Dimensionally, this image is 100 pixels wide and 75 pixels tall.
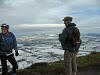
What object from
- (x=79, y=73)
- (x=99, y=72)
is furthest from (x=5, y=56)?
(x=99, y=72)

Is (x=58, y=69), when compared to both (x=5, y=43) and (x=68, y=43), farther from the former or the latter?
(x=5, y=43)

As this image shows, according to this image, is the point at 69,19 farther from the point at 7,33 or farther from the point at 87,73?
the point at 87,73

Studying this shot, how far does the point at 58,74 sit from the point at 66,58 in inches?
132

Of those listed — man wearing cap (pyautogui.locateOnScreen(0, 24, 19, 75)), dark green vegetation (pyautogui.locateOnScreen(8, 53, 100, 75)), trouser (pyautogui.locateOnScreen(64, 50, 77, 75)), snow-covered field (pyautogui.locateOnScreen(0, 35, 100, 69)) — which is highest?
man wearing cap (pyautogui.locateOnScreen(0, 24, 19, 75))

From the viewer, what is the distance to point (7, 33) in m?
8.45

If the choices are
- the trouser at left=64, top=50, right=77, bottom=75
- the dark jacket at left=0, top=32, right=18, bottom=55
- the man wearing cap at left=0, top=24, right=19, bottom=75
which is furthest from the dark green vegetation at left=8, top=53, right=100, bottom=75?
the trouser at left=64, top=50, right=77, bottom=75

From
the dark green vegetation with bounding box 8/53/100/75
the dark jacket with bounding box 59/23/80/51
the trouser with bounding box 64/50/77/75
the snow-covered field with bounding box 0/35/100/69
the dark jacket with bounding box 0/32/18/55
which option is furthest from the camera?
the snow-covered field with bounding box 0/35/100/69

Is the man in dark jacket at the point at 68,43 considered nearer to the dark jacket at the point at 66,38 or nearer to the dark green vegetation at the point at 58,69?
the dark jacket at the point at 66,38

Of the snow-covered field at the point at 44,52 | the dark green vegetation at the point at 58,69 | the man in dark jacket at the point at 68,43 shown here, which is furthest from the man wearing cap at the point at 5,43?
the snow-covered field at the point at 44,52

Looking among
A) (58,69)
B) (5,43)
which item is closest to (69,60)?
(5,43)

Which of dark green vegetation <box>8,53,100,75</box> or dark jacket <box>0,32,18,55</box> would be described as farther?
dark green vegetation <box>8,53,100,75</box>

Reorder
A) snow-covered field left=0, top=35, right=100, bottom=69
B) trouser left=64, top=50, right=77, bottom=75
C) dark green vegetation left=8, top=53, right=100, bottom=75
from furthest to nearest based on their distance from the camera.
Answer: snow-covered field left=0, top=35, right=100, bottom=69, dark green vegetation left=8, top=53, right=100, bottom=75, trouser left=64, top=50, right=77, bottom=75

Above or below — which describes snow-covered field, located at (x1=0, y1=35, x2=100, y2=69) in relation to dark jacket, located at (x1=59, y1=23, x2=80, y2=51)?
below

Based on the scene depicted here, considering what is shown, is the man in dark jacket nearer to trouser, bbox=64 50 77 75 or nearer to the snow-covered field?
trouser, bbox=64 50 77 75
